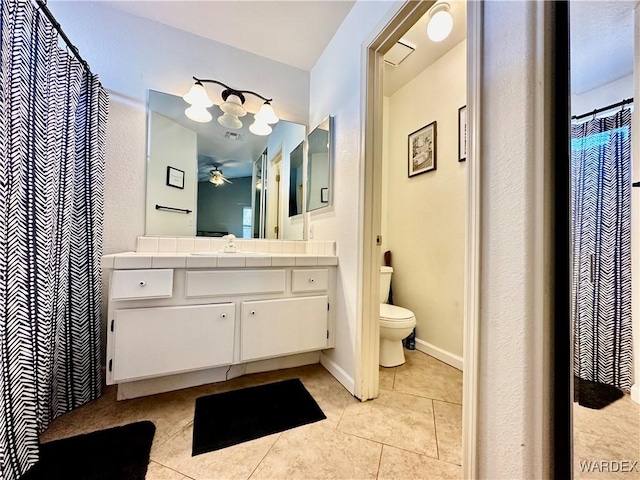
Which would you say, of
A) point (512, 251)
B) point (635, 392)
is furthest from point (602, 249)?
point (635, 392)

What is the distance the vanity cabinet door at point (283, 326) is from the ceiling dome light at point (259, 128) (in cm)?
137

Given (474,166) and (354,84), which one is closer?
(474,166)

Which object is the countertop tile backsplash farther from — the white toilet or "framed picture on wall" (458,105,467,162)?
"framed picture on wall" (458,105,467,162)

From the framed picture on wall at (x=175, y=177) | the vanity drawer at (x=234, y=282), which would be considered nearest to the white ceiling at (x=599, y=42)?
the vanity drawer at (x=234, y=282)

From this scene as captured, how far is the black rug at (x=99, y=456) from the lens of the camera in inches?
38.1

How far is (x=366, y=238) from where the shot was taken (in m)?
1.47

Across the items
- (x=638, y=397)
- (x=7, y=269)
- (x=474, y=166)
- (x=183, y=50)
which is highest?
(x=183, y=50)

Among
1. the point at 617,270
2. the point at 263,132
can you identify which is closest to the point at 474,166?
the point at 617,270

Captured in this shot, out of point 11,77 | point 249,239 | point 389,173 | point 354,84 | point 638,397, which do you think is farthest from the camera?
point 389,173

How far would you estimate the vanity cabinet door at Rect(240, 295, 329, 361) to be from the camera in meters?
1.50

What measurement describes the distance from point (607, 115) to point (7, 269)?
6.11ft

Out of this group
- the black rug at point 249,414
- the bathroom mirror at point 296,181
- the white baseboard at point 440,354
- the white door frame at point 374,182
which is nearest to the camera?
the white door frame at point 374,182

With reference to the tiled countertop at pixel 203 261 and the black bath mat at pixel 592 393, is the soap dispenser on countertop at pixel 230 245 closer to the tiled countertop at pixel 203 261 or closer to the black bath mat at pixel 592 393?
the tiled countertop at pixel 203 261

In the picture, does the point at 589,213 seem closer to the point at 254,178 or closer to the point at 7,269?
the point at 7,269
